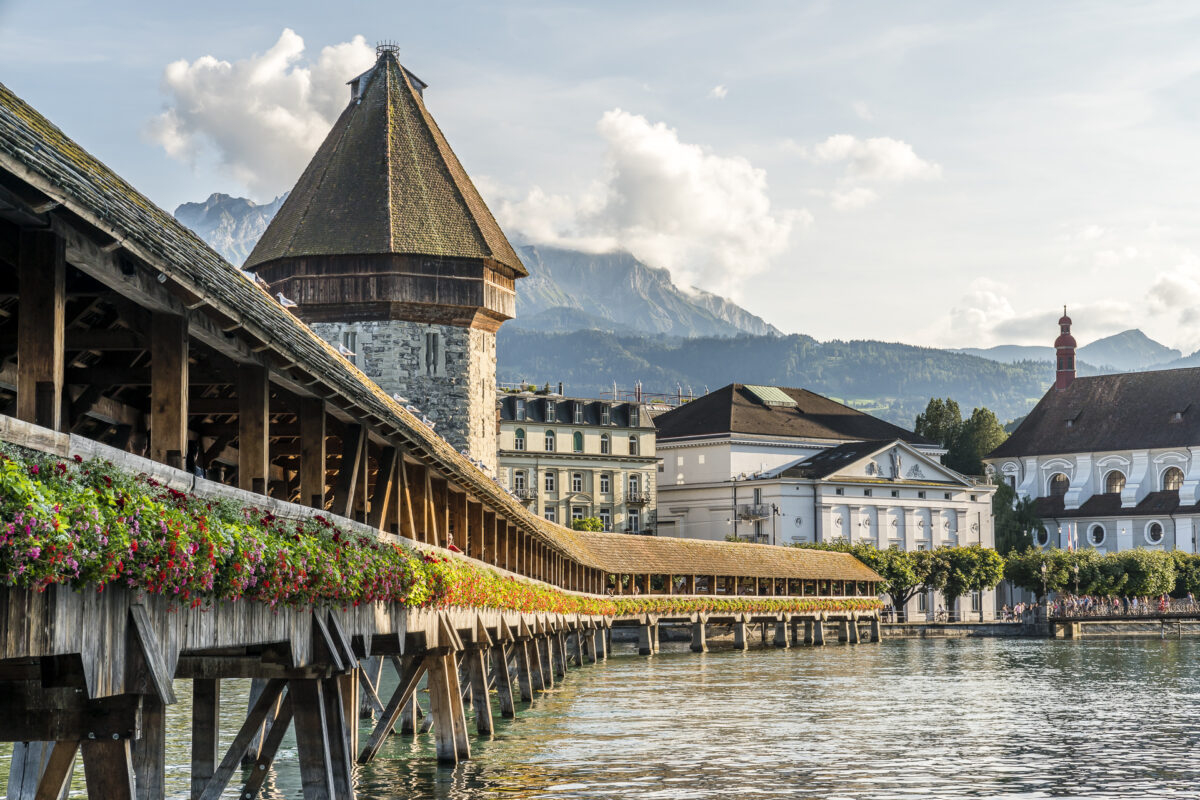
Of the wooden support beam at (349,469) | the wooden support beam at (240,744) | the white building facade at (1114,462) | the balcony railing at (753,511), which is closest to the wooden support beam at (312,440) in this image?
the wooden support beam at (349,469)

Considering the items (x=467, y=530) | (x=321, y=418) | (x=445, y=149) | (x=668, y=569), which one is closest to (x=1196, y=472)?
(x=668, y=569)

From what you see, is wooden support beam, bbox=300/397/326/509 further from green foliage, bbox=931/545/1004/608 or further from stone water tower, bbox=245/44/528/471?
green foliage, bbox=931/545/1004/608

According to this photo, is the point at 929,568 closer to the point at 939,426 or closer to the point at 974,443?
the point at 974,443

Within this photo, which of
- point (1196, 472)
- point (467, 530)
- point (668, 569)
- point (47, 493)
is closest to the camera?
point (47, 493)

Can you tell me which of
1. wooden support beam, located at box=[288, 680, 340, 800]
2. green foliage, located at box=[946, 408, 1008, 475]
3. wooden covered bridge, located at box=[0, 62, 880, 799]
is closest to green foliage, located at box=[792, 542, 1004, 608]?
green foliage, located at box=[946, 408, 1008, 475]

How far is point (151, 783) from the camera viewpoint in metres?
15.0

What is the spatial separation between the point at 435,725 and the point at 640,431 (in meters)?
84.8

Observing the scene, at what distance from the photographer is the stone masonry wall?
59.4m

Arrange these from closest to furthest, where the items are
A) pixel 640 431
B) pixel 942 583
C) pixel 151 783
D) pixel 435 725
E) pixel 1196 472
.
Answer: pixel 151 783
pixel 435 725
pixel 942 583
pixel 640 431
pixel 1196 472

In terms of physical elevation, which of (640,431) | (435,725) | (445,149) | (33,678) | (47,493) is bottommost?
(435,725)

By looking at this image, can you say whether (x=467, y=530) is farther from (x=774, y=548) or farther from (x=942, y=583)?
(x=942, y=583)

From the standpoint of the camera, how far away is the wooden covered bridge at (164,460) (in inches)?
392

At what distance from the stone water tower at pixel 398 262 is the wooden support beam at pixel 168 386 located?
46293 mm

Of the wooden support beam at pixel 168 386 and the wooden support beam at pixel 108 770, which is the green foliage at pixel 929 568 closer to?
the wooden support beam at pixel 168 386
